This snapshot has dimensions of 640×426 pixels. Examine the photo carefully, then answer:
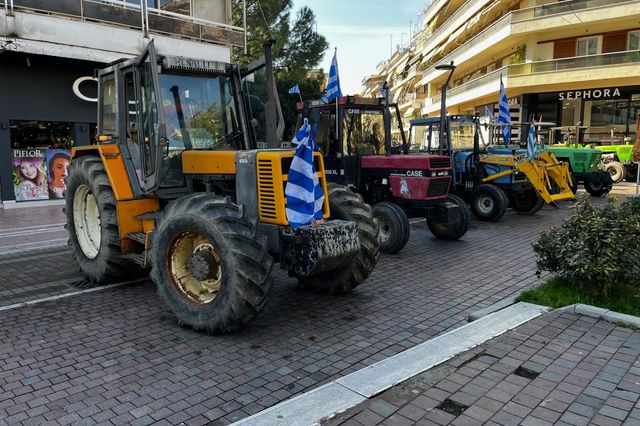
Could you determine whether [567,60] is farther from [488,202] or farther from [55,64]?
[55,64]

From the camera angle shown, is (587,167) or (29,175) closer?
(29,175)

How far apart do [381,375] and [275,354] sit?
1043 millimetres

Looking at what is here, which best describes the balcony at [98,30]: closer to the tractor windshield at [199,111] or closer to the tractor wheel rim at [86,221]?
the tractor wheel rim at [86,221]

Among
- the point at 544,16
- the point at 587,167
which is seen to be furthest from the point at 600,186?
the point at 544,16

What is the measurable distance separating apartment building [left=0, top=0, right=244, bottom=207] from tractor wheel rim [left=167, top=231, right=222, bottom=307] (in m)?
10.4

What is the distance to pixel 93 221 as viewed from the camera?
23.0 feet

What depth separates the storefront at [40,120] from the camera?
44.6 ft

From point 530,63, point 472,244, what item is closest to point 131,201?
point 472,244

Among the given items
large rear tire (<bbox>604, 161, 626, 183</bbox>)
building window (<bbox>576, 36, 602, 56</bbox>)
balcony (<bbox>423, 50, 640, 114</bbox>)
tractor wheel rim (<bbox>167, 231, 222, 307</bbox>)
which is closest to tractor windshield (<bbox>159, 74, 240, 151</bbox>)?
tractor wheel rim (<bbox>167, 231, 222, 307</bbox>)

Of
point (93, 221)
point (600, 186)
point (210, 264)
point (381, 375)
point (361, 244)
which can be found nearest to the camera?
point (381, 375)

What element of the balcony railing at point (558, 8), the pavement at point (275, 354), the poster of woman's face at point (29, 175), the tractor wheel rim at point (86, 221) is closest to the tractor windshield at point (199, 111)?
the pavement at point (275, 354)

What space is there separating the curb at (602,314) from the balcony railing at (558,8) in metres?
26.3

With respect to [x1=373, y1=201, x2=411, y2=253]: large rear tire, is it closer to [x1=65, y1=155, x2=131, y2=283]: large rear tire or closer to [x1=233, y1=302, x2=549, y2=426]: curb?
[x1=233, y1=302, x2=549, y2=426]: curb

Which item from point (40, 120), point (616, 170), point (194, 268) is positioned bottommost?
point (194, 268)
